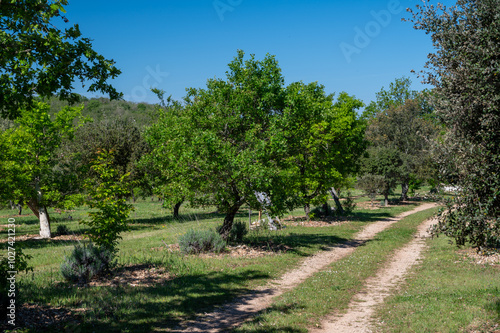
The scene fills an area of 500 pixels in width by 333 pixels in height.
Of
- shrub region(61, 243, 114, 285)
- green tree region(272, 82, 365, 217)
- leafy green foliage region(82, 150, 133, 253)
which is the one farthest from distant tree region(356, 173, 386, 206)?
shrub region(61, 243, 114, 285)

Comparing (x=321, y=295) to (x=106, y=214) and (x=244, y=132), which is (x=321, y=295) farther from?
(x=244, y=132)

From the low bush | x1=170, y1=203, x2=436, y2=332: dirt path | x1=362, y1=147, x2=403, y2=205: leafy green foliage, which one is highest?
x1=362, y1=147, x2=403, y2=205: leafy green foliage

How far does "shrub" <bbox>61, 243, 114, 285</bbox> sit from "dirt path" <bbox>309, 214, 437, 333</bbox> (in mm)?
7272

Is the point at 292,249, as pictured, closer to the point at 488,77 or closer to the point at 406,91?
the point at 488,77

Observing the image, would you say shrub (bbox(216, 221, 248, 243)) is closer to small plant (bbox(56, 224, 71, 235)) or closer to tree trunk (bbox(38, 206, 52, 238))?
tree trunk (bbox(38, 206, 52, 238))

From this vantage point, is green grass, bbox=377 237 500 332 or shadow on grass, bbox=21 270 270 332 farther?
shadow on grass, bbox=21 270 270 332

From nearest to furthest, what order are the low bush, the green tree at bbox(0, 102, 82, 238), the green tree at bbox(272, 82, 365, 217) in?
the low bush
the green tree at bbox(272, 82, 365, 217)
the green tree at bbox(0, 102, 82, 238)

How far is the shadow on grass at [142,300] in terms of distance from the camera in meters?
8.14

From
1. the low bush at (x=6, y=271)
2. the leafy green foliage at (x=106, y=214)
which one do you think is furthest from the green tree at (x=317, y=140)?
the low bush at (x=6, y=271)

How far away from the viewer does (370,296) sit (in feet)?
35.3

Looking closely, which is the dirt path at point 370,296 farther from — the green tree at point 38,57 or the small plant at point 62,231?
the small plant at point 62,231

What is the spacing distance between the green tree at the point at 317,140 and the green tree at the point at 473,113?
31.8 ft

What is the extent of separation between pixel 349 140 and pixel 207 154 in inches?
689

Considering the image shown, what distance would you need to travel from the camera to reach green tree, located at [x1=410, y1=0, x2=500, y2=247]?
5.82 metres
